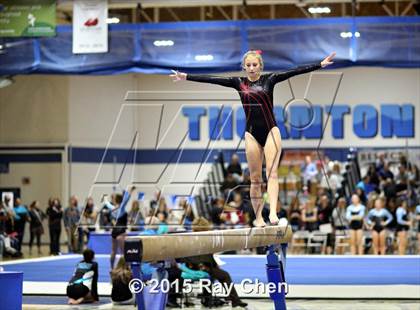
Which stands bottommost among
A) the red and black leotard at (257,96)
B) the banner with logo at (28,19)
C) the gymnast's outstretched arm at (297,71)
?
the red and black leotard at (257,96)

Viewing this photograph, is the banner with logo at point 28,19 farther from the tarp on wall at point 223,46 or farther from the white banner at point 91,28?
the white banner at point 91,28

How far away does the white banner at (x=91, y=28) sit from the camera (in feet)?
49.3

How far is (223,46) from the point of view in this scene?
1498 centimetres

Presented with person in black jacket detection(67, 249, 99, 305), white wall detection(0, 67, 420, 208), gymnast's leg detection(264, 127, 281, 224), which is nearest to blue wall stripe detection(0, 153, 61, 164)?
white wall detection(0, 67, 420, 208)

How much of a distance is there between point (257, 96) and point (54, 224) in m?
13.5

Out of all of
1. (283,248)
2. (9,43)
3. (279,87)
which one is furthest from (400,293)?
(279,87)

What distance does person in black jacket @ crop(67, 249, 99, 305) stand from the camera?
37.5 feet

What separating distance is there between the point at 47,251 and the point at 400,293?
12.5 m

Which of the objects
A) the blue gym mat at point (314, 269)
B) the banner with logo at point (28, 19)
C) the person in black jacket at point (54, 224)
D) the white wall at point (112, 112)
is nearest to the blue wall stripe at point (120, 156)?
the white wall at point (112, 112)

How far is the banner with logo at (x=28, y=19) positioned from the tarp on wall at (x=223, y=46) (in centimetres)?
20

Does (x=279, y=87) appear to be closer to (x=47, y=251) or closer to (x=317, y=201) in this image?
(x=317, y=201)

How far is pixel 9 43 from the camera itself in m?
15.9

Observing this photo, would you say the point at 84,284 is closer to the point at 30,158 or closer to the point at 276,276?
the point at 276,276

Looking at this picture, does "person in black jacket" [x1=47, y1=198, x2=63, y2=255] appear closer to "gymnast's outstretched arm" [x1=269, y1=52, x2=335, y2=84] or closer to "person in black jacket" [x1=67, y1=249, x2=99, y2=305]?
"person in black jacket" [x1=67, y1=249, x2=99, y2=305]
